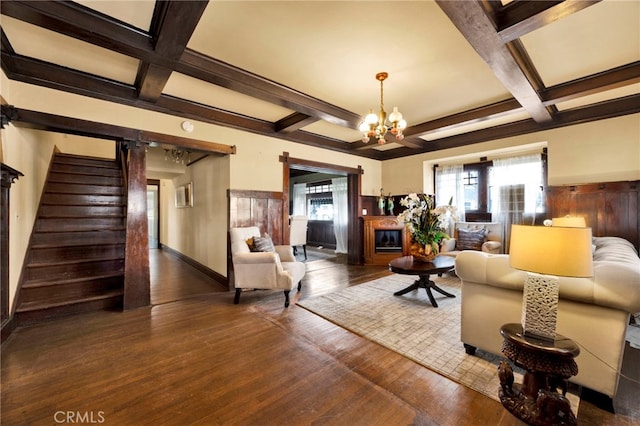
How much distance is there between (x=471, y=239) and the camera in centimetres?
487

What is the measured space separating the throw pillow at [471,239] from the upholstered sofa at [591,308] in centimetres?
297

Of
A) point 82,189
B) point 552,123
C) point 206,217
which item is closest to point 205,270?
point 206,217

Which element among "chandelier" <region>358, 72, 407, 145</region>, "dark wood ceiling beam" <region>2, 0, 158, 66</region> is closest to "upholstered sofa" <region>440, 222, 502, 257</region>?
"chandelier" <region>358, 72, 407, 145</region>

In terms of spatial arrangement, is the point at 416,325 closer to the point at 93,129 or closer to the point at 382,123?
the point at 382,123

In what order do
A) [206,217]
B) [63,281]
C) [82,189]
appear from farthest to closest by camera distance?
[206,217] < [82,189] < [63,281]

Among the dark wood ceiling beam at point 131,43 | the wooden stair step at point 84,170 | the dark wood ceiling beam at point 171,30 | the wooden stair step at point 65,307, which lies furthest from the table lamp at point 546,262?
the wooden stair step at point 84,170

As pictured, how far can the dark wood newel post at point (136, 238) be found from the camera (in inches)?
128

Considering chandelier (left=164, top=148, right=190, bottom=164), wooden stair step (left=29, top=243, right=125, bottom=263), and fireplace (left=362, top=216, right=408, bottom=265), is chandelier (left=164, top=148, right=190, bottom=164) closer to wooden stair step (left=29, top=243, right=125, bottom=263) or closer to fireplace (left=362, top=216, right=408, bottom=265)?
wooden stair step (left=29, top=243, right=125, bottom=263)

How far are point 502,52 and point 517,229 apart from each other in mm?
1709

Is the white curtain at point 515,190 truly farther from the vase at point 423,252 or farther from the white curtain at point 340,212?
the white curtain at point 340,212

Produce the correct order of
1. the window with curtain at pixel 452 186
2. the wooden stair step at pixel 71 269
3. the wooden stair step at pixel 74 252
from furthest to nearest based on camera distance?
the window with curtain at pixel 452 186
the wooden stair step at pixel 74 252
the wooden stair step at pixel 71 269

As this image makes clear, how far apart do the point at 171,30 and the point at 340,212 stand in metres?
5.86

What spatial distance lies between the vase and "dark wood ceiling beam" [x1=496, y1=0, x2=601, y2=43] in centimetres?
244

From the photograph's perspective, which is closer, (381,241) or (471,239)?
(471,239)
